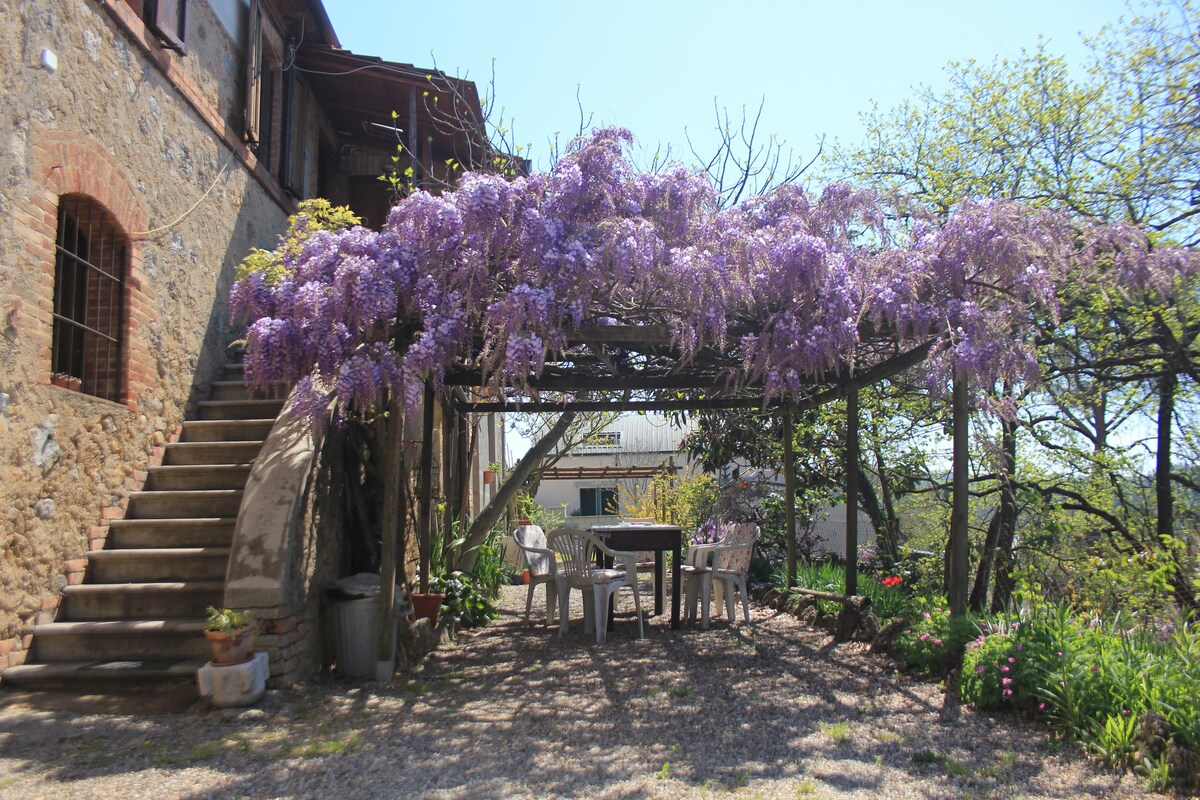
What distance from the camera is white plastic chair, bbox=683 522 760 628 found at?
6.72 meters

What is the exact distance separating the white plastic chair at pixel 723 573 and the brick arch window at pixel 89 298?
13.7 ft

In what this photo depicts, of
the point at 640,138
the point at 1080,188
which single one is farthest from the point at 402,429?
the point at 1080,188

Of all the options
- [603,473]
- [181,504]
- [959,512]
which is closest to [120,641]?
[181,504]

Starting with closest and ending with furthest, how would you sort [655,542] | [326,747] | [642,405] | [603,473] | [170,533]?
[326,747], [170,533], [655,542], [642,405], [603,473]

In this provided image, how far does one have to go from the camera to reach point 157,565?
15.4ft

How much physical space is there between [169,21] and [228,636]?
4.23m

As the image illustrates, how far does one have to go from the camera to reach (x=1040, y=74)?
645 cm

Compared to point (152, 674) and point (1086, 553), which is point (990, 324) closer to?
point (1086, 553)

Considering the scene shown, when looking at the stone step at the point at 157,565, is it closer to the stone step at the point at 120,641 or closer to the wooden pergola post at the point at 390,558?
the stone step at the point at 120,641

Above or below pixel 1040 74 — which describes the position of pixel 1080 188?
below

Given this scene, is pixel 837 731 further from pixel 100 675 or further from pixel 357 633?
pixel 100 675

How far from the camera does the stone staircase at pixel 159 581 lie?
4.08 meters

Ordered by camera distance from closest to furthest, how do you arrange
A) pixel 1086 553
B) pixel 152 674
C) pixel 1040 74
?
1. pixel 152 674
2. pixel 1086 553
3. pixel 1040 74

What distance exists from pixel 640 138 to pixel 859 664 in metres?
3.30
